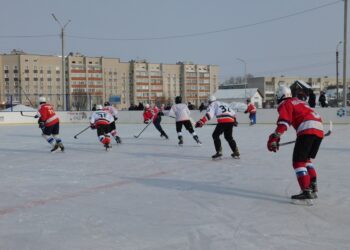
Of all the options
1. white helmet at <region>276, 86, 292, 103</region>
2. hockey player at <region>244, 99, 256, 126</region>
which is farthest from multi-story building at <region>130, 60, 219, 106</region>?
white helmet at <region>276, 86, 292, 103</region>

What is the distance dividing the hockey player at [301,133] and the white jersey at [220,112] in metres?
3.39

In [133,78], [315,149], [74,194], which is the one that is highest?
[133,78]

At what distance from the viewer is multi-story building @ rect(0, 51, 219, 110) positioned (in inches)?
2736

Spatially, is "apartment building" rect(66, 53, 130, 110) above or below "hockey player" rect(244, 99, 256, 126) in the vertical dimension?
above

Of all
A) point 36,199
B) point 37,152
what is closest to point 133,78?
point 37,152

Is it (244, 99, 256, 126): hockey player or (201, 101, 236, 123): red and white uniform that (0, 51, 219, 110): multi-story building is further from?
(201, 101, 236, 123): red and white uniform

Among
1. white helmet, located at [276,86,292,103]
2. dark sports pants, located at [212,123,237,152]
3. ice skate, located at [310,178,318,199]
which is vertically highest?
white helmet, located at [276,86,292,103]

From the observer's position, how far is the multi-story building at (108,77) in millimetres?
69500

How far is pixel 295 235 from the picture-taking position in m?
3.24

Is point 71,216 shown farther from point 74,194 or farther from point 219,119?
point 219,119

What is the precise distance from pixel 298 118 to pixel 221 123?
343 centimetres

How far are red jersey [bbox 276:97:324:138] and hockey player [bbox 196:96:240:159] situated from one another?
3.37m

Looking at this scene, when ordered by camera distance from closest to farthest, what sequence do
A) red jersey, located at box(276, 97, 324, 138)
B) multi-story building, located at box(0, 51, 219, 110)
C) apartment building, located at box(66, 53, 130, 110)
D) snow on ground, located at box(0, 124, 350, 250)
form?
snow on ground, located at box(0, 124, 350, 250) → red jersey, located at box(276, 97, 324, 138) → multi-story building, located at box(0, 51, 219, 110) → apartment building, located at box(66, 53, 130, 110)

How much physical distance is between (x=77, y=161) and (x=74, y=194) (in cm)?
312
